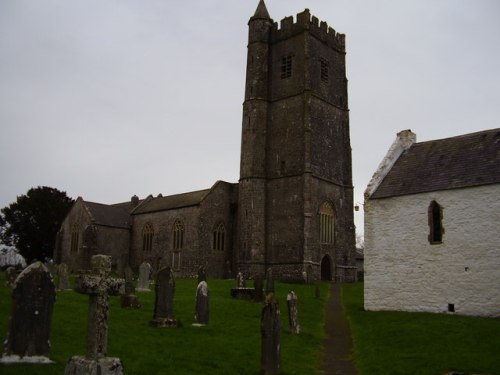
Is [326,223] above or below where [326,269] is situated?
above

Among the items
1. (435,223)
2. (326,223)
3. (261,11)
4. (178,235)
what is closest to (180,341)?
(435,223)

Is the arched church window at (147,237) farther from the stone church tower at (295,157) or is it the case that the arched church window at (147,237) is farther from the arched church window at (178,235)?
the stone church tower at (295,157)

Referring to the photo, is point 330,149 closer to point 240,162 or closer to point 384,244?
point 240,162

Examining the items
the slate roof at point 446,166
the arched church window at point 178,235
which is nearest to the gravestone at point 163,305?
the slate roof at point 446,166

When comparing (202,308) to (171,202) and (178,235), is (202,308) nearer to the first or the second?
(178,235)

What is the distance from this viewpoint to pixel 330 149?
45.3 metres

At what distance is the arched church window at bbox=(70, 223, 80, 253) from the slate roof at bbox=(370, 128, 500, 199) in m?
35.0

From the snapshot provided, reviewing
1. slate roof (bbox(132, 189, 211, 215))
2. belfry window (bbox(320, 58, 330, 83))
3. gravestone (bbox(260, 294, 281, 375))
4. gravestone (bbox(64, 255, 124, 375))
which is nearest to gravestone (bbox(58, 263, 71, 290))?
gravestone (bbox(260, 294, 281, 375))

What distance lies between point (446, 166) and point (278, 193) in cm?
2252

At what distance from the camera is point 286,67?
4647cm

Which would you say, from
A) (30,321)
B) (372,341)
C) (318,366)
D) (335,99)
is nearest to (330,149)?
(335,99)

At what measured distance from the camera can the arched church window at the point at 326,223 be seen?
4347cm

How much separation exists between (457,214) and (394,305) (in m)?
4.30

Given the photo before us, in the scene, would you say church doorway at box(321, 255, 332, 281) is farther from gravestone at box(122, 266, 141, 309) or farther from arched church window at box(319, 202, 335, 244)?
gravestone at box(122, 266, 141, 309)
